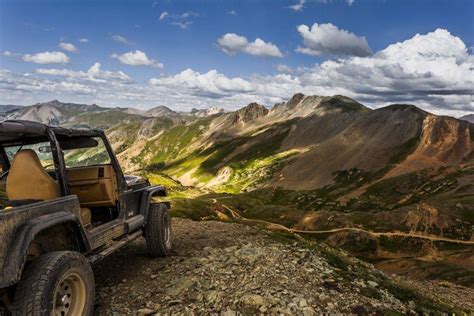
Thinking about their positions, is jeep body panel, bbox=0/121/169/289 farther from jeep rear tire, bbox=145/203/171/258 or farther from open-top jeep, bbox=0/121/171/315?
jeep rear tire, bbox=145/203/171/258

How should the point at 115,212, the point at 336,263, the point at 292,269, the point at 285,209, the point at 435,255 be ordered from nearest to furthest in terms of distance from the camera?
the point at 115,212, the point at 292,269, the point at 336,263, the point at 435,255, the point at 285,209

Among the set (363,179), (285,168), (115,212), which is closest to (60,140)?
(115,212)

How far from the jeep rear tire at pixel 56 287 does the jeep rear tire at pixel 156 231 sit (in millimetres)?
4302

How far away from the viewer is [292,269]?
11188 mm

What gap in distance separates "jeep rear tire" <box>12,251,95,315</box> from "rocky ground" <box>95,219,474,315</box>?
4.76 feet

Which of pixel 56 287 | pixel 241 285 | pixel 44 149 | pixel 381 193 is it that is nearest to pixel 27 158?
pixel 44 149

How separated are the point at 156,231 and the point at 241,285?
121 inches

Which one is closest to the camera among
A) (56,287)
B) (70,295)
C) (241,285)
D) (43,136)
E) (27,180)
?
(56,287)

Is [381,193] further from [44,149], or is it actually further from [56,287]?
[56,287]

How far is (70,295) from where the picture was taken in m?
6.92

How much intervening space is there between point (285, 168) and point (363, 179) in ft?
137

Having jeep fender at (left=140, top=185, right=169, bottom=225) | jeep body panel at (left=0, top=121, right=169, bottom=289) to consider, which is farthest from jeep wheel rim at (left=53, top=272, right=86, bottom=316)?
jeep fender at (left=140, top=185, right=169, bottom=225)

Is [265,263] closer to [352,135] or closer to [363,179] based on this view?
[363,179]

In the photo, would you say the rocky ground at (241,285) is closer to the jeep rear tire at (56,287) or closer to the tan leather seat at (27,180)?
the jeep rear tire at (56,287)
